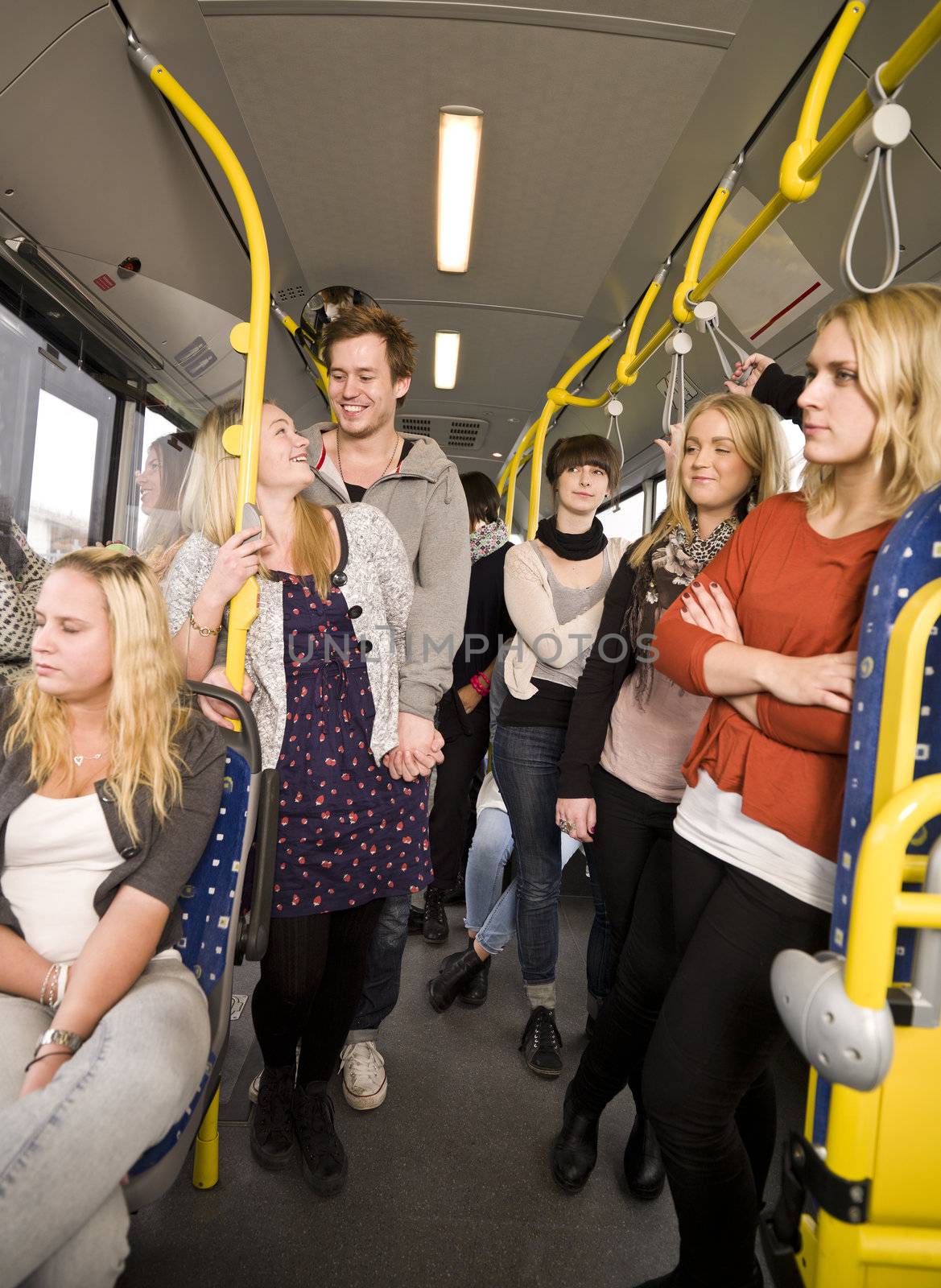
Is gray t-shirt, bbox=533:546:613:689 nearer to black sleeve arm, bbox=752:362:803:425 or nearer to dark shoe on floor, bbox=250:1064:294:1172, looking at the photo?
black sleeve arm, bbox=752:362:803:425

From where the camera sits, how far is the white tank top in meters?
1.48

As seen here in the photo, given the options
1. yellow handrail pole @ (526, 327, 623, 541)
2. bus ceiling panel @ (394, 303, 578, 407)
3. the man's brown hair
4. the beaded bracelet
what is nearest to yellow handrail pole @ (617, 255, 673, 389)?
yellow handrail pole @ (526, 327, 623, 541)

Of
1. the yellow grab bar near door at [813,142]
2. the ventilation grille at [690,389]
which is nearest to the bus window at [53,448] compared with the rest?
the yellow grab bar near door at [813,142]

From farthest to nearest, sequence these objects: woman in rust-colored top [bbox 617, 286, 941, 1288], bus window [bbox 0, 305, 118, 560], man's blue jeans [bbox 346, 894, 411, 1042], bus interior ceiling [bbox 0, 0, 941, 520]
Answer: man's blue jeans [bbox 346, 894, 411, 1042], bus window [bbox 0, 305, 118, 560], bus interior ceiling [bbox 0, 0, 941, 520], woman in rust-colored top [bbox 617, 286, 941, 1288]

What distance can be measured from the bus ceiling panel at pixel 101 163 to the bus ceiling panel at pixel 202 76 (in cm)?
6

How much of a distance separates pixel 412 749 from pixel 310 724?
27cm

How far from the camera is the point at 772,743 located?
1292 millimetres

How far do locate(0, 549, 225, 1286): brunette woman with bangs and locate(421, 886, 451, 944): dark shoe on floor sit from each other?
215 centimetres

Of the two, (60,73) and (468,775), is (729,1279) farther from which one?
(60,73)

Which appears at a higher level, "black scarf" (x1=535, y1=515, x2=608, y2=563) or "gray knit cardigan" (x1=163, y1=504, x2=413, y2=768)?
"black scarf" (x1=535, y1=515, x2=608, y2=563)

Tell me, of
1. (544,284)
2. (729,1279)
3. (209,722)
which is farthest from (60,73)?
(729,1279)

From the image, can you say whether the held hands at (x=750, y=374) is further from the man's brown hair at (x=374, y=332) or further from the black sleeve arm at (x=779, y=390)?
the man's brown hair at (x=374, y=332)

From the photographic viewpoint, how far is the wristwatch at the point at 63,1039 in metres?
1.29

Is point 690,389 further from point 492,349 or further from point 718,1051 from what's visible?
point 718,1051
